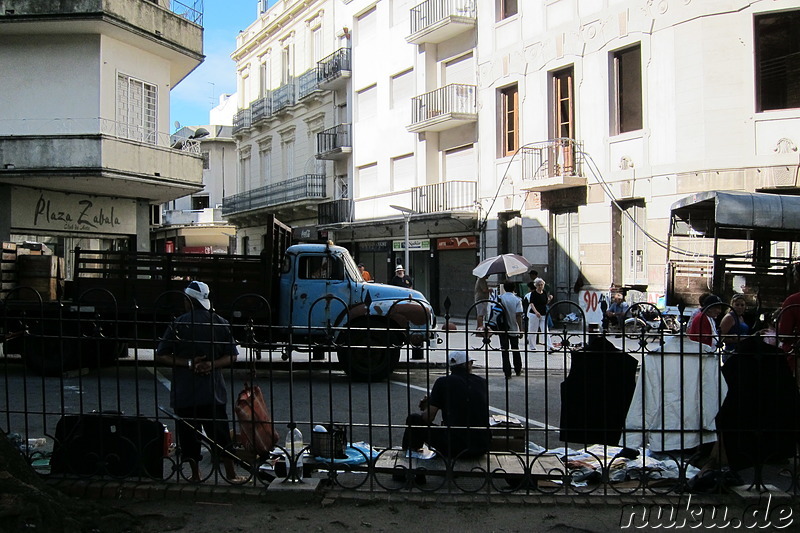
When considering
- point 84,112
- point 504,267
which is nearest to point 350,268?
point 504,267

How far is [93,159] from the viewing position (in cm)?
1791

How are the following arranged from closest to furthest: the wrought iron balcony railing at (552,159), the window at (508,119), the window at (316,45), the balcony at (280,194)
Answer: the wrought iron balcony railing at (552,159) < the window at (508,119) < the balcony at (280,194) < the window at (316,45)

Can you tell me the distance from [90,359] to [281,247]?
3706 millimetres

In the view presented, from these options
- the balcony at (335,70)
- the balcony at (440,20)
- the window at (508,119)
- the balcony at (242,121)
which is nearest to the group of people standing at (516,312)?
the window at (508,119)

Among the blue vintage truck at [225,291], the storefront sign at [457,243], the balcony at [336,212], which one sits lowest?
the blue vintage truck at [225,291]

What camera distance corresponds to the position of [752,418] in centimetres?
540

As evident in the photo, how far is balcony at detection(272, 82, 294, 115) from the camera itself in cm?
3803

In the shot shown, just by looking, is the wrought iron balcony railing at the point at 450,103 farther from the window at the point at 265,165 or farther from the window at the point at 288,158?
the window at the point at 265,165

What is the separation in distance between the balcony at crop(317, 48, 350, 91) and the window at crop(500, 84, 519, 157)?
10.8 meters

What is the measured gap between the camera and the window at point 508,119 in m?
23.7

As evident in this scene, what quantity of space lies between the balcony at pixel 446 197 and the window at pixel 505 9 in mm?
5640

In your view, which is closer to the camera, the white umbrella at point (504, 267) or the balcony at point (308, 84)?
the white umbrella at point (504, 267)

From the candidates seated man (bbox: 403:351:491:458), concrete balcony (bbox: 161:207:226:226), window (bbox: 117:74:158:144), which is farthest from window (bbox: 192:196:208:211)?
seated man (bbox: 403:351:491:458)

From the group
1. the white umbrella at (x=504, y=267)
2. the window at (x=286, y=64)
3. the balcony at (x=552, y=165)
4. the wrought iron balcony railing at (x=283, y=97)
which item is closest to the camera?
the white umbrella at (x=504, y=267)
